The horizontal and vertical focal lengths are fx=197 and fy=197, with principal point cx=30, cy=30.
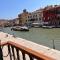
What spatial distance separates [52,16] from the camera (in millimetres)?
71000

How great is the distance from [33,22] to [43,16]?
11168mm

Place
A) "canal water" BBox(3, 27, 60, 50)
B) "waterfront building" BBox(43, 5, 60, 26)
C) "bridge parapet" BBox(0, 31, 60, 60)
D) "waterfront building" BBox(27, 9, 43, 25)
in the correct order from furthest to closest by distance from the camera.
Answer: "waterfront building" BBox(27, 9, 43, 25) → "waterfront building" BBox(43, 5, 60, 26) → "canal water" BBox(3, 27, 60, 50) → "bridge parapet" BBox(0, 31, 60, 60)

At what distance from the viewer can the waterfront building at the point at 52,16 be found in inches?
2731

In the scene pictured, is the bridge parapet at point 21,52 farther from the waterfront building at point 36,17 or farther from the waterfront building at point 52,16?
the waterfront building at point 36,17

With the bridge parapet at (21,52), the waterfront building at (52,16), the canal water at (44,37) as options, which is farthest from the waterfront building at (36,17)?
the bridge parapet at (21,52)

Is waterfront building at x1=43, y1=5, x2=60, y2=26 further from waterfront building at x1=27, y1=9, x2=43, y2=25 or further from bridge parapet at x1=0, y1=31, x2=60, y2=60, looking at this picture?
bridge parapet at x1=0, y1=31, x2=60, y2=60

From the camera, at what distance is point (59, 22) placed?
227 feet

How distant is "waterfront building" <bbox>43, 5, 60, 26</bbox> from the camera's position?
6938 cm

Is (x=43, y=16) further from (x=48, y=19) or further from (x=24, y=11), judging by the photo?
(x=24, y=11)

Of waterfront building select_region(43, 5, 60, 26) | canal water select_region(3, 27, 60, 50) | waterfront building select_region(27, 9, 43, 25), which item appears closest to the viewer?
canal water select_region(3, 27, 60, 50)

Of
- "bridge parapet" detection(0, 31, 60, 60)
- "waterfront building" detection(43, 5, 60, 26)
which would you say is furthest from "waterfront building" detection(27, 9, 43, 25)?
"bridge parapet" detection(0, 31, 60, 60)

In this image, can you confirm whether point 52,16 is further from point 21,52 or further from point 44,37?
point 21,52

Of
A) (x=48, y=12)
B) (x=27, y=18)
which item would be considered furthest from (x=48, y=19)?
(x=27, y=18)

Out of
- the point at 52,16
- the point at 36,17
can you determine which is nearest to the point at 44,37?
the point at 52,16
